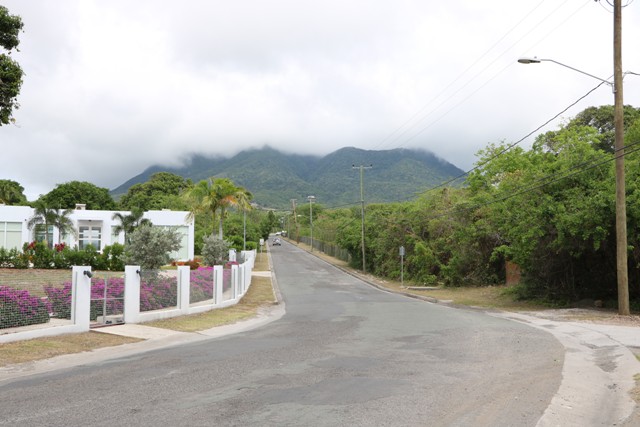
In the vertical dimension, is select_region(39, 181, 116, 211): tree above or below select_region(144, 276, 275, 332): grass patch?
above

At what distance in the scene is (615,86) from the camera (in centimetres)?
1848

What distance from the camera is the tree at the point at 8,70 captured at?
14.1m

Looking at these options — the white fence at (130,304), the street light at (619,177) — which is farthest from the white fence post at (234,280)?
the street light at (619,177)

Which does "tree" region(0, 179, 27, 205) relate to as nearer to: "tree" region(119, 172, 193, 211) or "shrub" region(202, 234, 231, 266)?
"tree" region(119, 172, 193, 211)

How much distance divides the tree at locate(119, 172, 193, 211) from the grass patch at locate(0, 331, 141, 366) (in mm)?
72603

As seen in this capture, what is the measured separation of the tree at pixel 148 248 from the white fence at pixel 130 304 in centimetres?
212

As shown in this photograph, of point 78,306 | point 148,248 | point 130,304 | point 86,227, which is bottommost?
point 130,304

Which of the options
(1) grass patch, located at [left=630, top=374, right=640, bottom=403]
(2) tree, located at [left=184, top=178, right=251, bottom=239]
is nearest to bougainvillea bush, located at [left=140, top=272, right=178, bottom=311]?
(1) grass patch, located at [left=630, top=374, right=640, bottom=403]

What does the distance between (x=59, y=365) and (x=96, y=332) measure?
13.5ft

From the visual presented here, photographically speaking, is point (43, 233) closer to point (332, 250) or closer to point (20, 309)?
point (20, 309)

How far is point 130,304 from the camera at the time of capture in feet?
53.0

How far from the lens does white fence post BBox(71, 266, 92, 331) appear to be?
13805 mm

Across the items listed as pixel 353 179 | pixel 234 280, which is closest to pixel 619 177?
pixel 234 280

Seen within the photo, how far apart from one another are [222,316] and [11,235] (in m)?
36.1
